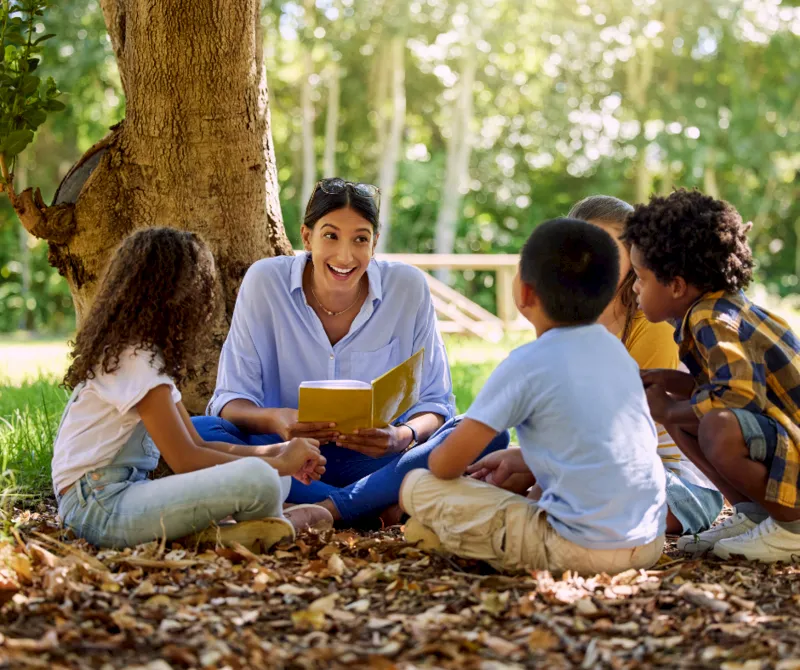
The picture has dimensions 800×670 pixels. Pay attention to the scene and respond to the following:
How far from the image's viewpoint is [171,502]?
3.19m

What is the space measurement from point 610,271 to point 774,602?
1.10 meters

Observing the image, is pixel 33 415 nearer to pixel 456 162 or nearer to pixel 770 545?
pixel 770 545

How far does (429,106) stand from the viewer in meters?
25.0

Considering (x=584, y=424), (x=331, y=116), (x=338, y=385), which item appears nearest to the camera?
(x=584, y=424)

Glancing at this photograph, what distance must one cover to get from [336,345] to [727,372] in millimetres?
1625

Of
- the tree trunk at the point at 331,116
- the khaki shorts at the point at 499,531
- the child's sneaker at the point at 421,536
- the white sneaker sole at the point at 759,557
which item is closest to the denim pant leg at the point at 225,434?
the child's sneaker at the point at 421,536

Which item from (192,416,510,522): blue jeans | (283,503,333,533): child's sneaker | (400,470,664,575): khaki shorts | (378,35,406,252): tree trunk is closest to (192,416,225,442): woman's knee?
(192,416,510,522): blue jeans

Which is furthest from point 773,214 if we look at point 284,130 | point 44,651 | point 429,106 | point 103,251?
point 44,651

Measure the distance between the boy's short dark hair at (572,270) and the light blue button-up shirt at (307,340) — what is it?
1.26m

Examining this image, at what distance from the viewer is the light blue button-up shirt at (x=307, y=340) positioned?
4066 mm

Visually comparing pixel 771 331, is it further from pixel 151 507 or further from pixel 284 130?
pixel 284 130

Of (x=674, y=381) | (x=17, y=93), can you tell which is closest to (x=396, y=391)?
(x=674, y=381)

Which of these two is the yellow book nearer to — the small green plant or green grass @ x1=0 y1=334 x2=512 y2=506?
green grass @ x1=0 y1=334 x2=512 y2=506

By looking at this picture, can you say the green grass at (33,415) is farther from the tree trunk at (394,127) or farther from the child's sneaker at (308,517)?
the tree trunk at (394,127)
